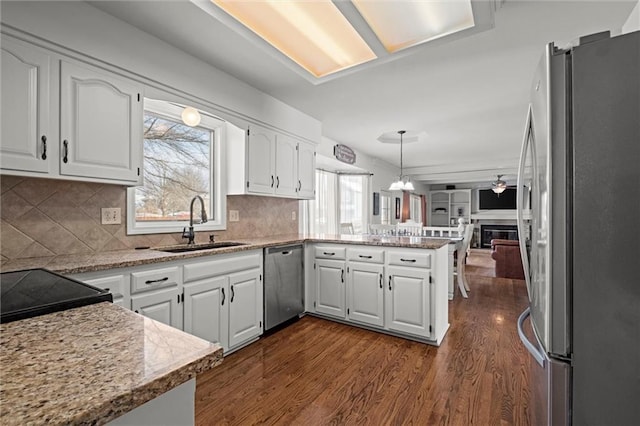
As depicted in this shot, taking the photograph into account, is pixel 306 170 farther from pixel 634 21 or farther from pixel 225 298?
pixel 634 21

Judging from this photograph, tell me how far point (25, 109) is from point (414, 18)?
90.1 inches

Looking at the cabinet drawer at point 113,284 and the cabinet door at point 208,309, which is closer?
the cabinet drawer at point 113,284

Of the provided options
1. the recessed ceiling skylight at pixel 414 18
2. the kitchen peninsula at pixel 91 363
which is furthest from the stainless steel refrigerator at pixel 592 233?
the kitchen peninsula at pixel 91 363

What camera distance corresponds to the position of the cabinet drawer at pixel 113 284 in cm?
163

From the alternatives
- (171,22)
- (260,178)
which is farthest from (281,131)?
(171,22)

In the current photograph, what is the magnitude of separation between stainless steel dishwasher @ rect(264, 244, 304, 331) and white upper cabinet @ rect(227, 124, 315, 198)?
687mm

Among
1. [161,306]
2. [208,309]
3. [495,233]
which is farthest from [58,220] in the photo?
[495,233]

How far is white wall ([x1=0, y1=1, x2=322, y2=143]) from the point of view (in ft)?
5.44

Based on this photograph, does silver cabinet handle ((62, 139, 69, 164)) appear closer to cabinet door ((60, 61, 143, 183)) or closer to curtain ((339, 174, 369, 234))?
cabinet door ((60, 61, 143, 183))

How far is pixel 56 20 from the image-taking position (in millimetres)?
1720

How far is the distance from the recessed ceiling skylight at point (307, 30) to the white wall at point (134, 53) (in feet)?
2.39

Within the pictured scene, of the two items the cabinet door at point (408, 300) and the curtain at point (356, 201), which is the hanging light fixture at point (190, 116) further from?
the curtain at point (356, 201)

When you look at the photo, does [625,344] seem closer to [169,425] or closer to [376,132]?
[169,425]

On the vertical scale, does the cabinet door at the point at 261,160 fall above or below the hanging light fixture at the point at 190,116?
below
